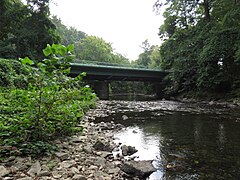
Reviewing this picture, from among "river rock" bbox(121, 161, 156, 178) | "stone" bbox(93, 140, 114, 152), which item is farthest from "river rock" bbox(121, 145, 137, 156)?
"river rock" bbox(121, 161, 156, 178)

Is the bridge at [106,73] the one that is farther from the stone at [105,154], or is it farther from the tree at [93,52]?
the stone at [105,154]

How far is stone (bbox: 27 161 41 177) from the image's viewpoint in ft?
9.11

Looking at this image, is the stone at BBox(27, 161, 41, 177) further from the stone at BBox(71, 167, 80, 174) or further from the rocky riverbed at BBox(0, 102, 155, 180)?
the stone at BBox(71, 167, 80, 174)

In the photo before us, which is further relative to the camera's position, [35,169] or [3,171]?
[35,169]

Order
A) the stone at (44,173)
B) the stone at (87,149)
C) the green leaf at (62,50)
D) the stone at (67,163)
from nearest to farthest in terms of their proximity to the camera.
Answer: the stone at (44,173), the stone at (67,163), the green leaf at (62,50), the stone at (87,149)

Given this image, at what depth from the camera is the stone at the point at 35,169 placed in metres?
2.78

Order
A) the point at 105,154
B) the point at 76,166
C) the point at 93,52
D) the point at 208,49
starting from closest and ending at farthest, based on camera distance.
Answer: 1. the point at 76,166
2. the point at 105,154
3. the point at 208,49
4. the point at 93,52

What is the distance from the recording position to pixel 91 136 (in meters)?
5.50

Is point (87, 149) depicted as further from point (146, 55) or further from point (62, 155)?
point (146, 55)

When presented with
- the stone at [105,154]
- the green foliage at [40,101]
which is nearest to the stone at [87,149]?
the stone at [105,154]

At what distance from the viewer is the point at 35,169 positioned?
9.46ft

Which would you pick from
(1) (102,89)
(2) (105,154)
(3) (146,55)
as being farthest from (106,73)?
(3) (146,55)

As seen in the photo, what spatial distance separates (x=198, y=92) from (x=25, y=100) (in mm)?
24014

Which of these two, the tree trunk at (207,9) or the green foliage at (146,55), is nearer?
the tree trunk at (207,9)
